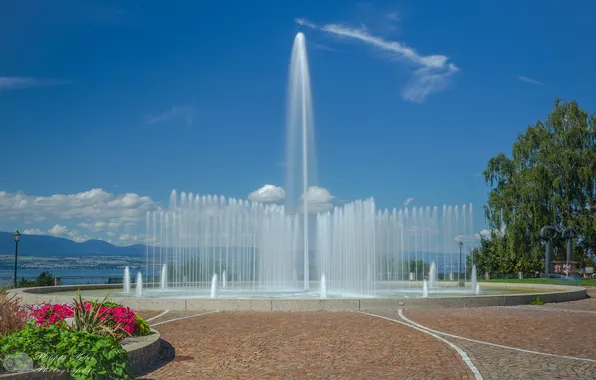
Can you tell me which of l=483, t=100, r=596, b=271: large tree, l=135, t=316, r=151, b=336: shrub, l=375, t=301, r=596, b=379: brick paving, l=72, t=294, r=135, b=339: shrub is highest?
l=483, t=100, r=596, b=271: large tree

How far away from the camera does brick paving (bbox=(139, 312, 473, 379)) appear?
9.73 metres

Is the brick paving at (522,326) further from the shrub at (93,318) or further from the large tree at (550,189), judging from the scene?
the large tree at (550,189)

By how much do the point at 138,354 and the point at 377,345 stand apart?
Answer: 16.0 ft

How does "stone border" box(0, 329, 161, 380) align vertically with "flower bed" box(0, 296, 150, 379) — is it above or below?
below

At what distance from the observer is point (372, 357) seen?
431 inches

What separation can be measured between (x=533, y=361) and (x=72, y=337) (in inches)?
305

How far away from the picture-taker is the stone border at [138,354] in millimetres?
7681

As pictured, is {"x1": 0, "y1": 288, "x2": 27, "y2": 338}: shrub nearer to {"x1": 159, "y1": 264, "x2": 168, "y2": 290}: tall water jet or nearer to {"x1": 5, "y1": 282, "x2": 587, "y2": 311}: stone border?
{"x1": 5, "y1": 282, "x2": 587, "y2": 311}: stone border

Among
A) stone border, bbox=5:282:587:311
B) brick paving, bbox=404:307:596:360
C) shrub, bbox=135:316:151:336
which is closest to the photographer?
shrub, bbox=135:316:151:336

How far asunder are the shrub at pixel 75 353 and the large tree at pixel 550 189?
43594 millimetres

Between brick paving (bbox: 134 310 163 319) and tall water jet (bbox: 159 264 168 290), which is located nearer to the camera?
brick paving (bbox: 134 310 163 319)

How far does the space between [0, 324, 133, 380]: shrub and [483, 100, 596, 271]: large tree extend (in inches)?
1716

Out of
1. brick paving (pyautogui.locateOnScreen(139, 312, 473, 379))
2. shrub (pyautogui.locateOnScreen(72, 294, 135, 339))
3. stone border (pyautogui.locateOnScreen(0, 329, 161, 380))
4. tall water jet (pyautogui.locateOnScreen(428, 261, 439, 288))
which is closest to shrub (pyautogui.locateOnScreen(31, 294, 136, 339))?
shrub (pyautogui.locateOnScreen(72, 294, 135, 339))

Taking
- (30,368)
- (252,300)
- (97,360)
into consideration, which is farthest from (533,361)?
(252,300)
